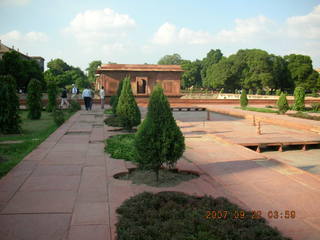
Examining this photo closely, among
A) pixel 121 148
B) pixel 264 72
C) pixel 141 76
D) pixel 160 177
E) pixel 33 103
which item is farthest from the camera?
pixel 264 72

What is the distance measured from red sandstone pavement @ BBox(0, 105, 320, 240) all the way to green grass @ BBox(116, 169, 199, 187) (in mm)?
176

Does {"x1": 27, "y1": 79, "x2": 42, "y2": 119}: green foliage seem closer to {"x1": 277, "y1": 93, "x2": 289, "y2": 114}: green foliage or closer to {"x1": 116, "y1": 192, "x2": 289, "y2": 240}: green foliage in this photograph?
{"x1": 116, "y1": 192, "x2": 289, "y2": 240}: green foliage

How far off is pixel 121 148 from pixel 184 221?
3945 millimetres

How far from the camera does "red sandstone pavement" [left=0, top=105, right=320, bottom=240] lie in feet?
10.0

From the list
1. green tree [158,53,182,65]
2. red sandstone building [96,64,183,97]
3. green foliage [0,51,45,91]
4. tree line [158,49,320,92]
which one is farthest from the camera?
green tree [158,53,182,65]

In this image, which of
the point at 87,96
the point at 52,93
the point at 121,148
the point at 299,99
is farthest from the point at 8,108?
the point at 299,99

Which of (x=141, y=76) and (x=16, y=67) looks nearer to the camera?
(x=141, y=76)

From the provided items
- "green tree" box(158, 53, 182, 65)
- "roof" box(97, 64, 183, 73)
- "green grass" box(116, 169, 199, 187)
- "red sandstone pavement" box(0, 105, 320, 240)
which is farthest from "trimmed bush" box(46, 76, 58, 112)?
"green tree" box(158, 53, 182, 65)

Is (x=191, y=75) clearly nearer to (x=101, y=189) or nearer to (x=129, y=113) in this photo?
(x=129, y=113)

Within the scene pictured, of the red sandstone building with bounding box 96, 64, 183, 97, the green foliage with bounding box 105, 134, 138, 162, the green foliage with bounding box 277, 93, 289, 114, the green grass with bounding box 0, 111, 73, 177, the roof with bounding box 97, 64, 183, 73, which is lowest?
the green grass with bounding box 0, 111, 73, 177

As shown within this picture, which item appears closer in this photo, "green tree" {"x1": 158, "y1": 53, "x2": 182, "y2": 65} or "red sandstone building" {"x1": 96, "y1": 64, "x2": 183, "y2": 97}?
"red sandstone building" {"x1": 96, "y1": 64, "x2": 183, "y2": 97}

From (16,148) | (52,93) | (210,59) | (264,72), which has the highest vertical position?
(210,59)

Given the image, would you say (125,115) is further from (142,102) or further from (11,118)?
(142,102)

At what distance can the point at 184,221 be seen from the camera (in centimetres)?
302
